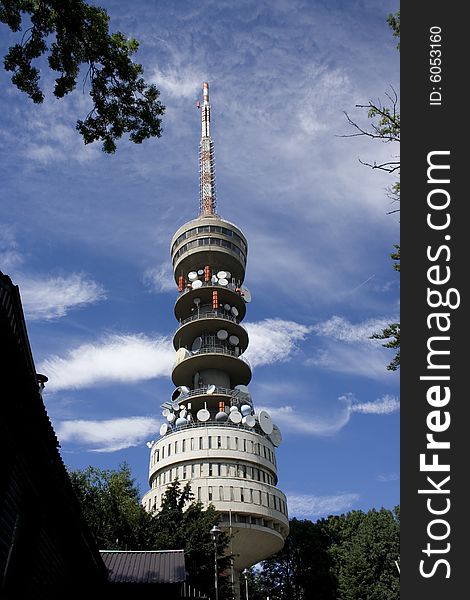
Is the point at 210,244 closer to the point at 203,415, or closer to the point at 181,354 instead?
the point at 181,354

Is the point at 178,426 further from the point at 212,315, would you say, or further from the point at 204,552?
the point at 204,552

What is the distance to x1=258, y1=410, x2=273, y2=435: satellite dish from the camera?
6388cm

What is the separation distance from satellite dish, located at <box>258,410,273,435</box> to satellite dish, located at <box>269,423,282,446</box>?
1.81 meters

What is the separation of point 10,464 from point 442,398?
7159mm

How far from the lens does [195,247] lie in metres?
76.2

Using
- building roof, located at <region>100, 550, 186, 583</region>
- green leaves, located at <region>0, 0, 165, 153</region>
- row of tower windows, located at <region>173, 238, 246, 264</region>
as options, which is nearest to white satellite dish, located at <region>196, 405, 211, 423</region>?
row of tower windows, located at <region>173, 238, 246, 264</region>

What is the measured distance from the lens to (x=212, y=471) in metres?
58.7

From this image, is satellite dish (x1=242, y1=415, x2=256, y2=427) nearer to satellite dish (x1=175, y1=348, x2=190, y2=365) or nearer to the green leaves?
satellite dish (x1=175, y1=348, x2=190, y2=365)

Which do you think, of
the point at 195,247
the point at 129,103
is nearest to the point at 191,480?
the point at 195,247

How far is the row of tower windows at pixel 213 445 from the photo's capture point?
60250mm

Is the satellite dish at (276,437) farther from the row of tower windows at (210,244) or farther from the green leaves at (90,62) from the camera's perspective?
the green leaves at (90,62)

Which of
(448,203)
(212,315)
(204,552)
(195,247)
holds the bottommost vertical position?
(204,552)

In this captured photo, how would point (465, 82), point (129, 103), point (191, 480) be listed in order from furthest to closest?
point (191, 480) < point (129, 103) < point (465, 82)

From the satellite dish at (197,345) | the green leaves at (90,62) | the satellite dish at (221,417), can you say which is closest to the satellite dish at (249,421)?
the satellite dish at (221,417)
